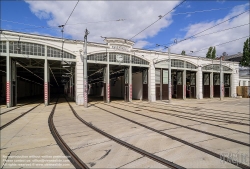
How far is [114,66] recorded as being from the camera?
30625 millimetres

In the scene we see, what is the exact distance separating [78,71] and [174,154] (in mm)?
20648

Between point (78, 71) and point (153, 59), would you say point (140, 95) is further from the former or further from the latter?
point (78, 71)

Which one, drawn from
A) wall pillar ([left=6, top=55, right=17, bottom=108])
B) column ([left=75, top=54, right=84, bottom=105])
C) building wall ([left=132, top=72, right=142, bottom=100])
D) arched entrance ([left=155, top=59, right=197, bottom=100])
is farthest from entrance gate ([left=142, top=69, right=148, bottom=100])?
wall pillar ([left=6, top=55, right=17, bottom=108])

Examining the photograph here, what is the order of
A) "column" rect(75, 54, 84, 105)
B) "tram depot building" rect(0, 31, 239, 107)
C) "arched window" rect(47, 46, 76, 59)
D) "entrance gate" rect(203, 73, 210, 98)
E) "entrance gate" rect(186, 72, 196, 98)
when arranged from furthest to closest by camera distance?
"entrance gate" rect(203, 73, 210, 98) < "entrance gate" rect(186, 72, 196, 98) < "column" rect(75, 54, 84, 105) < "arched window" rect(47, 46, 76, 59) < "tram depot building" rect(0, 31, 239, 107)

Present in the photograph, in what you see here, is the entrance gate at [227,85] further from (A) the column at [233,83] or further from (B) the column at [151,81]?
(B) the column at [151,81]

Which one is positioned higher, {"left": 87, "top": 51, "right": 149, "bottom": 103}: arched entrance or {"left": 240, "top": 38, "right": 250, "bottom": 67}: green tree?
{"left": 240, "top": 38, "right": 250, "bottom": 67}: green tree

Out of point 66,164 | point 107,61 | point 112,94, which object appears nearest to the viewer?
point 66,164

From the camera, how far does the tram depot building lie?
20.5 m

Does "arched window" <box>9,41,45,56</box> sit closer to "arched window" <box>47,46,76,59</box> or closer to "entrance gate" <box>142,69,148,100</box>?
"arched window" <box>47,46,76,59</box>

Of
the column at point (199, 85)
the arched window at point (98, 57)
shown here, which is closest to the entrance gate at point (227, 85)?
the column at point (199, 85)

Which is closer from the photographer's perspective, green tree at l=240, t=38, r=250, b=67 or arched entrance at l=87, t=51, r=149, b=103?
arched entrance at l=87, t=51, r=149, b=103

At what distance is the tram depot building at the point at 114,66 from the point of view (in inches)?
806

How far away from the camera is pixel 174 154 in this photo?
5.39m

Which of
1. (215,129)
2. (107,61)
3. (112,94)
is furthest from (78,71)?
(112,94)
